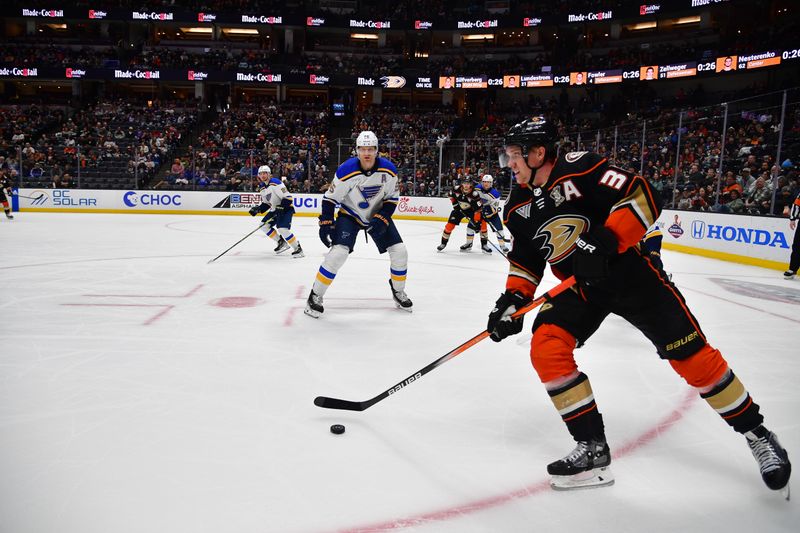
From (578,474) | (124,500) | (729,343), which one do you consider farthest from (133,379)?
(729,343)

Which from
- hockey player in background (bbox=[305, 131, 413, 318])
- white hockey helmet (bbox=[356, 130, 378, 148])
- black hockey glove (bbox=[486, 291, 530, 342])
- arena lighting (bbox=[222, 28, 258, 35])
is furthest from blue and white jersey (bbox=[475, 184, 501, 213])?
arena lighting (bbox=[222, 28, 258, 35])

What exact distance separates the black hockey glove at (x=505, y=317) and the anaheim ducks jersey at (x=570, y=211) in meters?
0.05

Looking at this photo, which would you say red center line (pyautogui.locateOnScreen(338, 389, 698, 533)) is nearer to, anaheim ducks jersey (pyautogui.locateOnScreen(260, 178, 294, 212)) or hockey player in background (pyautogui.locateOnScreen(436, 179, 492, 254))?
anaheim ducks jersey (pyautogui.locateOnScreen(260, 178, 294, 212))

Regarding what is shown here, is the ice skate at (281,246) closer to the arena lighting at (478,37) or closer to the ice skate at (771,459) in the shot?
the ice skate at (771,459)

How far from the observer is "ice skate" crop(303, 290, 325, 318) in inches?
201

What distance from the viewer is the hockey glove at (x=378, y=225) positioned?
5.44 m

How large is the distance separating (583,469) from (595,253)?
32.2 inches

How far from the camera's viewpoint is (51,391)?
3.11 m

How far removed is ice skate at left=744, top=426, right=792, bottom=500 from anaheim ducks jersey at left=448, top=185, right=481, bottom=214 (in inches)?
311

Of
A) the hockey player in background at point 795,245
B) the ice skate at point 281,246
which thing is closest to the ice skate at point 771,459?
the hockey player in background at point 795,245

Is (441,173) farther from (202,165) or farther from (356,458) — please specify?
(356,458)

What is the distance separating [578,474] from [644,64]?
87.9 feet

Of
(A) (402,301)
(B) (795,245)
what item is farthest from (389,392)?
(B) (795,245)

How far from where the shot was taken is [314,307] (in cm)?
512
